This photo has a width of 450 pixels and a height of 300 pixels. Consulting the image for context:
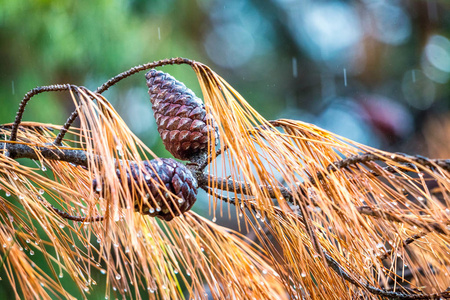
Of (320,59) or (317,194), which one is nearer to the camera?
(317,194)

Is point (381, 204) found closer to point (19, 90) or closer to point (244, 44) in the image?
point (19, 90)

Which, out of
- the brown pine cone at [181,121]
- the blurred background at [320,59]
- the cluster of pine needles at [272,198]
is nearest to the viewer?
the cluster of pine needles at [272,198]

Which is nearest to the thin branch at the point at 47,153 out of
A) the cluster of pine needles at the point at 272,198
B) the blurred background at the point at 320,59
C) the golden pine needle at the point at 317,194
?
the cluster of pine needles at the point at 272,198

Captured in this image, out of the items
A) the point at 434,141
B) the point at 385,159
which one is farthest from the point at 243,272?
the point at 434,141

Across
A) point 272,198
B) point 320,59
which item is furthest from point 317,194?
point 320,59

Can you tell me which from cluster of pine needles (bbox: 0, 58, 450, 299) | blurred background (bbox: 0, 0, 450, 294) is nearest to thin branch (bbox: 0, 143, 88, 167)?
cluster of pine needles (bbox: 0, 58, 450, 299)

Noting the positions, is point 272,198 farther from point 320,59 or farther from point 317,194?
point 320,59

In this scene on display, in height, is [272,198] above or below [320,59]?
below

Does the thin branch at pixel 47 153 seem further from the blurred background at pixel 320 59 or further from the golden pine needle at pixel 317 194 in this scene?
the blurred background at pixel 320 59

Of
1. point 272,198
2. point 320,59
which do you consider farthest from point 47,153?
point 320,59
